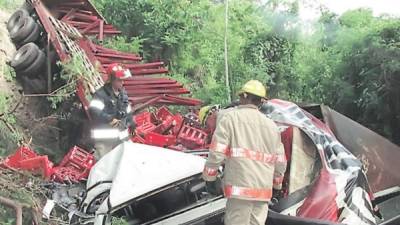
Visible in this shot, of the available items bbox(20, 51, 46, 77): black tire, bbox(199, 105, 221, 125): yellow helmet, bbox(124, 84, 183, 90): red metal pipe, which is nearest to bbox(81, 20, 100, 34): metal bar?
bbox(20, 51, 46, 77): black tire

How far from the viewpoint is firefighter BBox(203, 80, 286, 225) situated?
3667mm

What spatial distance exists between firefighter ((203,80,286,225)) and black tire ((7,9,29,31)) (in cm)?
574

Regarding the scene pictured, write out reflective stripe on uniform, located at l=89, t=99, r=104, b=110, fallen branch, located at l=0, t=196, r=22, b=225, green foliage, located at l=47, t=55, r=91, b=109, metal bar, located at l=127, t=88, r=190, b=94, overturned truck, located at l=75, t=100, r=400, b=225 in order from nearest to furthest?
fallen branch, located at l=0, t=196, r=22, b=225
overturned truck, located at l=75, t=100, r=400, b=225
reflective stripe on uniform, located at l=89, t=99, r=104, b=110
green foliage, located at l=47, t=55, r=91, b=109
metal bar, located at l=127, t=88, r=190, b=94

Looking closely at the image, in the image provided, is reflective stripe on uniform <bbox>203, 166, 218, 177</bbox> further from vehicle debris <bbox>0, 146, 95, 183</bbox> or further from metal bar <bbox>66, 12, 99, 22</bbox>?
metal bar <bbox>66, 12, 99, 22</bbox>

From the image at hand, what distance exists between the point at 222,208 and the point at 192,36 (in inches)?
289

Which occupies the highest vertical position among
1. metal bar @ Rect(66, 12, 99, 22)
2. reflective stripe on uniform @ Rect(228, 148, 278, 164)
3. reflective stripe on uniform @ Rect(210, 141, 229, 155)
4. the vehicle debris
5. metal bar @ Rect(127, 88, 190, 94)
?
metal bar @ Rect(66, 12, 99, 22)

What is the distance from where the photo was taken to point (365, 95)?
25.5ft

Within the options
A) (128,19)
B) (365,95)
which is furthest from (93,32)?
(365,95)

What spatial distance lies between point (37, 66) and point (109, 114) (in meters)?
2.49

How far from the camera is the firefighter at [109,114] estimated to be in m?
5.80

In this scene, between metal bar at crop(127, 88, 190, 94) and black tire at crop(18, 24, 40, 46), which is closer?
metal bar at crop(127, 88, 190, 94)

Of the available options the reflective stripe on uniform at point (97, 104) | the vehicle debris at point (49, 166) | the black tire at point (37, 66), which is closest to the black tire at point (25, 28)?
the black tire at point (37, 66)

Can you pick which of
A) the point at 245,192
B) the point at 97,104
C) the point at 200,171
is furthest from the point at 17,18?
the point at 245,192

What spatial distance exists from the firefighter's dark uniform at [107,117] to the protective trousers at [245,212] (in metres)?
2.36
